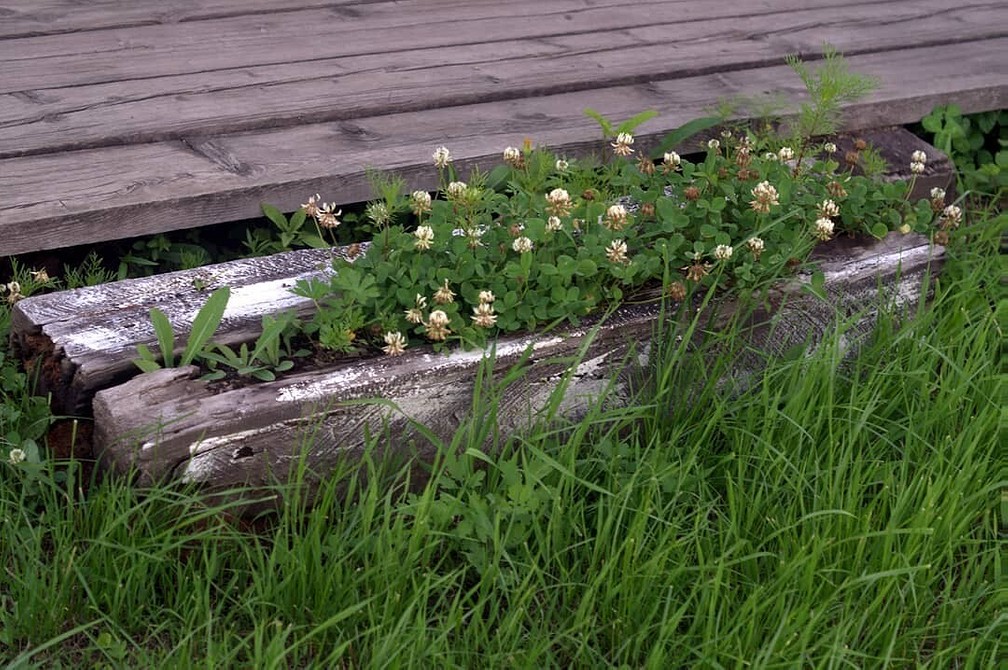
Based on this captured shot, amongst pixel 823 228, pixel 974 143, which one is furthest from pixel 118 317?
pixel 974 143

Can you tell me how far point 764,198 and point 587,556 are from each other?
89 cm

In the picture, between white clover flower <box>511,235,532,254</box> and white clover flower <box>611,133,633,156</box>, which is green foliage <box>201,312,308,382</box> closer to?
white clover flower <box>511,235,532,254</box>

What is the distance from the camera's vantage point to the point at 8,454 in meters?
2.32

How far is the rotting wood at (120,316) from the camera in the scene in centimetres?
223

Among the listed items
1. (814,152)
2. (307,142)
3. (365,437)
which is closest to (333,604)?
(365,437)

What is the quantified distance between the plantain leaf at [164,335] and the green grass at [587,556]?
0.84ft

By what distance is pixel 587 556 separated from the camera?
2264 mm

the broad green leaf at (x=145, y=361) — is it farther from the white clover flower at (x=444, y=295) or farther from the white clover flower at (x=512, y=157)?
the white clover flower at (x=512, y=157)

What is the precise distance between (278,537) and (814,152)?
1.62 m

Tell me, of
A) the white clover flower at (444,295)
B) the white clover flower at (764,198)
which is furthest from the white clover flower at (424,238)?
the white clover flower at (764,198)

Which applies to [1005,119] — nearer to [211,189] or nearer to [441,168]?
[441,168]

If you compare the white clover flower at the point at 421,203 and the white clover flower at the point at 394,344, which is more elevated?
the white clover flower at the point at 421,203

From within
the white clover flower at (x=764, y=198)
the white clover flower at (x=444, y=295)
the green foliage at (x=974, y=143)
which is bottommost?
the green foliage at (x=974, y=143)

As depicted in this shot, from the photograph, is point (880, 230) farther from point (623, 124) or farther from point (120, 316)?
point (120, 316)
